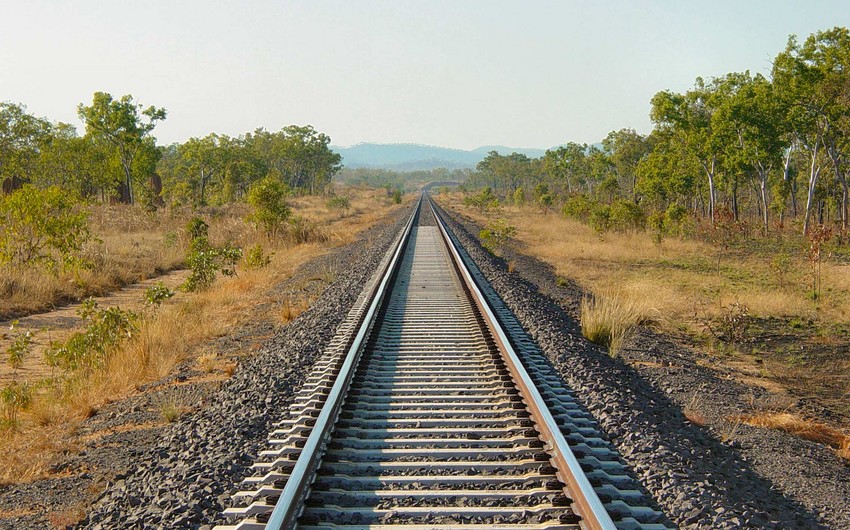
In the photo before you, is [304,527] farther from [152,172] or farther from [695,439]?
[152,172]

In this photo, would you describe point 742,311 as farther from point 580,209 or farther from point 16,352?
point 580,209

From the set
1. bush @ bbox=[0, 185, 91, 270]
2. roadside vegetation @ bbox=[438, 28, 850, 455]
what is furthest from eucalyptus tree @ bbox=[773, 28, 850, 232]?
bush @ bbox=[0, 185, 91, 270]

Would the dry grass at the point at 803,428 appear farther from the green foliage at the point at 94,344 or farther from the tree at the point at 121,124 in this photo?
the tree at the point at 121,124

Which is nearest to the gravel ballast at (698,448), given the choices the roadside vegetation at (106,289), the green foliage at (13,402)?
the roadside vegetation at (106,289)

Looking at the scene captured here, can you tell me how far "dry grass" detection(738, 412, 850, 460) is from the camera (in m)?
6.29

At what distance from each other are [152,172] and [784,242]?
41373mm

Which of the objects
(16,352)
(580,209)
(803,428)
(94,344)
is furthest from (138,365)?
(580,209)

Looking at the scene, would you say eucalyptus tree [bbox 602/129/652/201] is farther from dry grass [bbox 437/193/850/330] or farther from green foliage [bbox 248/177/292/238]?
green foliage [bbox 248/177/292/238]

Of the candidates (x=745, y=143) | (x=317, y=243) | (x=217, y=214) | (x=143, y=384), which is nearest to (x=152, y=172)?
(x=217, y=214)

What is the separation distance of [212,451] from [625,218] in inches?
994

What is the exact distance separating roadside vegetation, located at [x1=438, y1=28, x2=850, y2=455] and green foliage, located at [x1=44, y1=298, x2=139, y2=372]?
6.55 m

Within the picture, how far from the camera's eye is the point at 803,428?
6352 mm

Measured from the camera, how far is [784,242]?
2584 centimetres

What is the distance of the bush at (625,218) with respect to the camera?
27.7m
